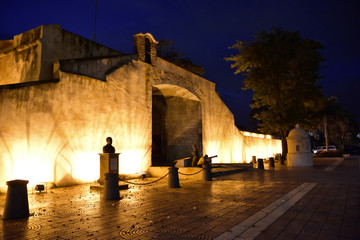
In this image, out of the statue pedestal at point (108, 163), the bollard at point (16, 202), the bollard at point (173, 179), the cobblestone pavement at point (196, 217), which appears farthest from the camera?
the statue pedestal at point (108, 163)

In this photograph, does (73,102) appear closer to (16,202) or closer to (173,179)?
(173,179)

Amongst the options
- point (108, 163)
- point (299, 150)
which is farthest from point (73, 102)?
point (299, 150)

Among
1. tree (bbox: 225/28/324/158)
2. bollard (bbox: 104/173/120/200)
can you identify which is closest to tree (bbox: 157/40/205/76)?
tree (bbox: 225/28/324/158)

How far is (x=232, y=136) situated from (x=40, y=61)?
49.4 ft

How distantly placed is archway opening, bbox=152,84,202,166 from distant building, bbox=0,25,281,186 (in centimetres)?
22

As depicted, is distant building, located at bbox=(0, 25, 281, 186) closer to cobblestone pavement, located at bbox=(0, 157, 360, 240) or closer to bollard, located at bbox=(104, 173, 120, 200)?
cobblestone pavement, located at bbox=(0, 157, 360, 240)

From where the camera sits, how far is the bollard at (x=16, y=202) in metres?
4.72

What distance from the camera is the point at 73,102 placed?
9.94 m

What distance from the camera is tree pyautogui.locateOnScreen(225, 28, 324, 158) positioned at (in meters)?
19.8

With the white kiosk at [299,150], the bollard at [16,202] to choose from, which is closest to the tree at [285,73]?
the white kiosk at [299,150]

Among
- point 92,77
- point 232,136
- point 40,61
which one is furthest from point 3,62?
point 232,136

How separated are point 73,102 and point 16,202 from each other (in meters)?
5.66

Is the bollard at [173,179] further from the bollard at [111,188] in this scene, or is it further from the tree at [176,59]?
the tree at [176,59]

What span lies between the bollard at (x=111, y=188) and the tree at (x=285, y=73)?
54.0 ft
